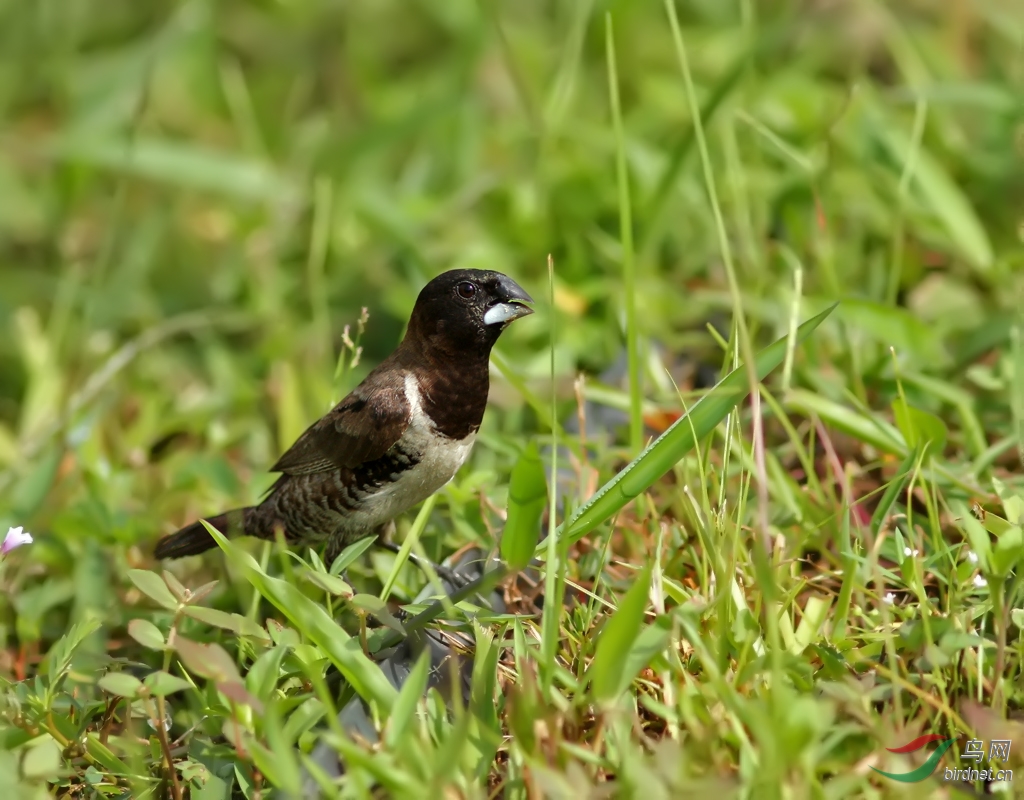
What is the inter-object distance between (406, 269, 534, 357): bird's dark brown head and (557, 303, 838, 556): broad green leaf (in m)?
0.70

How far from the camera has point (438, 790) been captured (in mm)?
1818

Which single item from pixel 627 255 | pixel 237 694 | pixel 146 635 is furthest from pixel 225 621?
pixel 627 255

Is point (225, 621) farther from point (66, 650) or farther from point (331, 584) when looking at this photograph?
point (66, 650)

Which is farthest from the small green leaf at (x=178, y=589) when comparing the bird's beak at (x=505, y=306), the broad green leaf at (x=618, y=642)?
the bird's beak at (x=505, y=306)

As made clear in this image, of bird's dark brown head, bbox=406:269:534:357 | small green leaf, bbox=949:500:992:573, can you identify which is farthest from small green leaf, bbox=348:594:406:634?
small green leaf, bbox=949:500:992:573

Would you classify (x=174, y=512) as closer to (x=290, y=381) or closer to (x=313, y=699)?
(x=290, y=381)

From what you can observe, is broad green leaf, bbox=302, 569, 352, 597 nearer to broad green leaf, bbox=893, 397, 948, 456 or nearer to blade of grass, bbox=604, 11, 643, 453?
blade of grass, bbox=604, 11, 643, 453

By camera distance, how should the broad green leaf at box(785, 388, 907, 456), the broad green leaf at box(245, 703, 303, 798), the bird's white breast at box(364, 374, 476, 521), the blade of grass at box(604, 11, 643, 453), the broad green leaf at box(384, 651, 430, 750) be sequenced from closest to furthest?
the broad green leaf at box(245, 703, 303, 798)
the broad green leaf at box(384, 651, 430, 750)
the blade of grass at box(604, 11, 643, 453)
the bird's white breast at box(364, 374, 476, 521)
the broad green leaf at box(785, 388, 907, 456)

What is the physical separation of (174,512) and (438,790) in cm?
206

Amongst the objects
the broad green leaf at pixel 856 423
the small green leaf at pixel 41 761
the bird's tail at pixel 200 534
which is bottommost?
the bird's tail at pixel 200 534

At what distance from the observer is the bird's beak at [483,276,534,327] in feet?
9.45

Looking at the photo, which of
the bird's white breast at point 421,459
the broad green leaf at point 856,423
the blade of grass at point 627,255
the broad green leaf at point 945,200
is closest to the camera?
the blade of grass at point 627,255

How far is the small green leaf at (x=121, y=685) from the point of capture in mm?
2150

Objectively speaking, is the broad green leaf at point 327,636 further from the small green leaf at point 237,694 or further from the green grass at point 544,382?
the small green leaf at point 237,694
